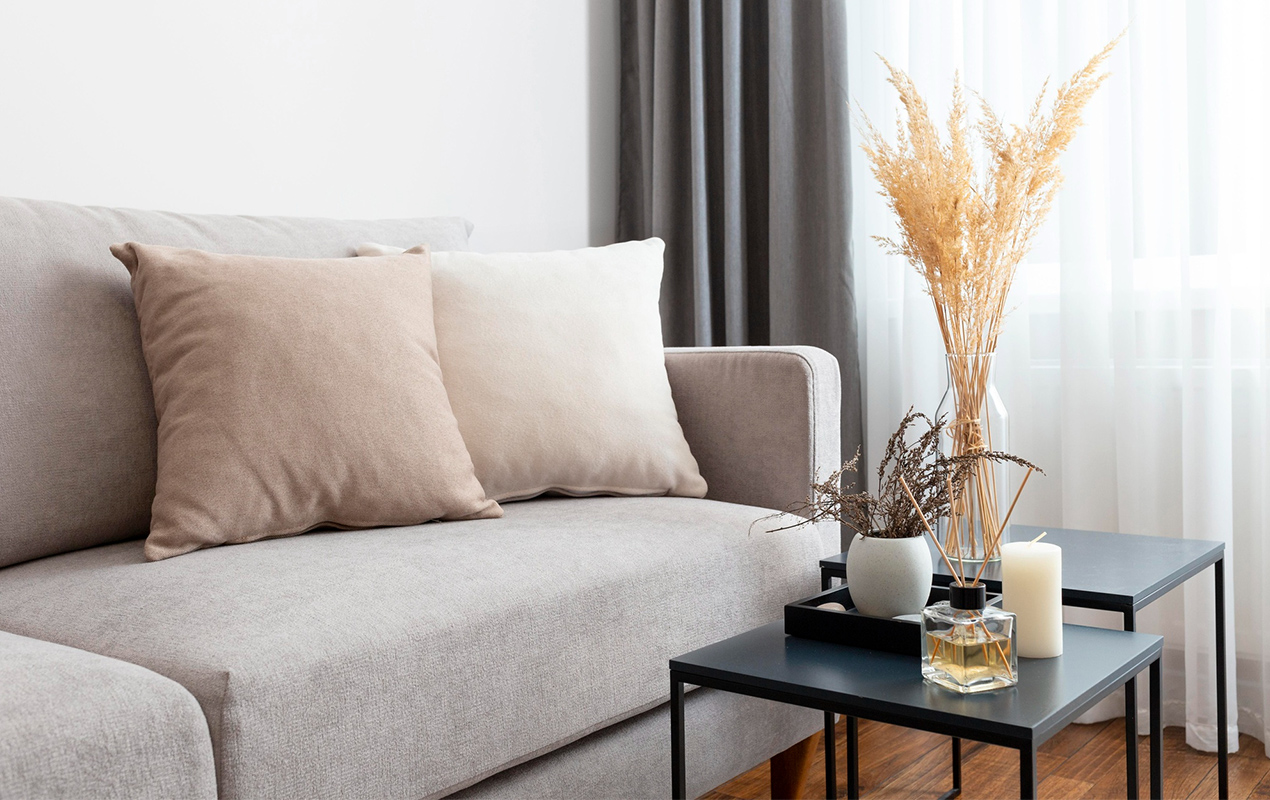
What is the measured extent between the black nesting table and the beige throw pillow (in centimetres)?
56

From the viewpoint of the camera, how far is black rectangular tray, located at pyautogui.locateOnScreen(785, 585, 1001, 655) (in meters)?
1.18

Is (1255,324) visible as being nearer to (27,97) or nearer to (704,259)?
(704,259)

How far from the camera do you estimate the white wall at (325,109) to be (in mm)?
1945

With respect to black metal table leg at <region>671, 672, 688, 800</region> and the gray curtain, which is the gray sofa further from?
the gray curtain

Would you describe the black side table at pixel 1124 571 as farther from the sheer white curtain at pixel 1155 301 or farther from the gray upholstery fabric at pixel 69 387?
the gray upholstery fabric at pixel 69 387

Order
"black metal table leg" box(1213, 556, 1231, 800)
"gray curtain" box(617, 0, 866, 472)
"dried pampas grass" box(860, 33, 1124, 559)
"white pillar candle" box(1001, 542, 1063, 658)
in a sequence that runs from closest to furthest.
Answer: "white pillar candle" box(1001, 542, 1063, 658) → "dried pampas grass" box(860, 33, 1124, 559) → "black metal table leg" box(1213, 556, 1231, 800) → "gray curtain" box(617, 0, 866, 472)

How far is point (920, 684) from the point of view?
1.07 metres

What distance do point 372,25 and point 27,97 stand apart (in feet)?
2.62

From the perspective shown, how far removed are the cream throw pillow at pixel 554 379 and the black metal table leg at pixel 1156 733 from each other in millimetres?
844

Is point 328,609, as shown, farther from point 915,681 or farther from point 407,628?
point 915,681

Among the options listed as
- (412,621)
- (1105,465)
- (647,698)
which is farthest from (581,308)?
(1105,465)

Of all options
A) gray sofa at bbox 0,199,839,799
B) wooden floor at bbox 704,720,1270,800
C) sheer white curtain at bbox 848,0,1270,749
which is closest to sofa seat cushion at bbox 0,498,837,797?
gray sofa at bbox 0,199,839,799

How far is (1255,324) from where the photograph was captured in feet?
6.95

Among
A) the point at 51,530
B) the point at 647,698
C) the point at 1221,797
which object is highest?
the point at 51,530
